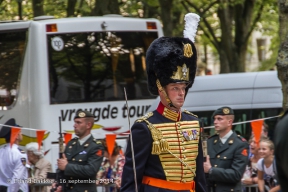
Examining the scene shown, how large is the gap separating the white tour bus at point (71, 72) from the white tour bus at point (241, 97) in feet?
4.57

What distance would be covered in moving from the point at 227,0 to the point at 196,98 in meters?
7.47

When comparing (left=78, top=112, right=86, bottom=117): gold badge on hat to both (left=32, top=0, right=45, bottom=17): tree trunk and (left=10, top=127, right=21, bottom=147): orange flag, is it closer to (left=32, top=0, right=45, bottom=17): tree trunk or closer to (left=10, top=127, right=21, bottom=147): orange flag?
(left=10, top=127, right=21, bottom=147): orange flag

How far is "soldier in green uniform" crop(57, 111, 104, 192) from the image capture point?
28.8 feet

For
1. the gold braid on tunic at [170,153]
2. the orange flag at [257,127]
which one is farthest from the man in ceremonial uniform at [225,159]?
the gold braid on tunic at [170,153]

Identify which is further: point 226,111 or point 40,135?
point 40,135

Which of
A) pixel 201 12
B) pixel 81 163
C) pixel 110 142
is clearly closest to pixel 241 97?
pixel 110 142

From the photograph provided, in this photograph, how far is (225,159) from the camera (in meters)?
8.39

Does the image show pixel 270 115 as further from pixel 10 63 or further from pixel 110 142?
pixel 10 63

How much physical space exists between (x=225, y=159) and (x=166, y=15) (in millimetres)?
10416

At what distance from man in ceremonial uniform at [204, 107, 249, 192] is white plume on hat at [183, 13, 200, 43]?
279cm

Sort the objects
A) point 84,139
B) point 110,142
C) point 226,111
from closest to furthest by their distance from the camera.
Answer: point 226,111 → point 84,139 → point 110,142

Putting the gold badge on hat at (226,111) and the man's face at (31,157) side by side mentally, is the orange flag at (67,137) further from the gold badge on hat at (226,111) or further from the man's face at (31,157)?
the gold badge on hat at (226,111)

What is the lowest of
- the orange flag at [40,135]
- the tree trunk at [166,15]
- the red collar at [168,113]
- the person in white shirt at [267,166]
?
the person in white shirt at [267,166]

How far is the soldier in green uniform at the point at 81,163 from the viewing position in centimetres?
879
